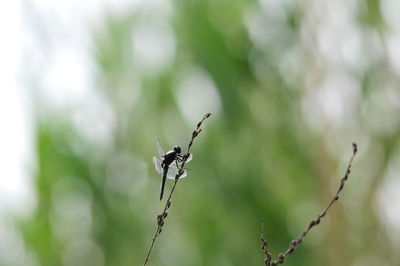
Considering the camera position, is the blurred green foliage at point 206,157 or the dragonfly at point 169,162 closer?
the dragonfly at point 169,162

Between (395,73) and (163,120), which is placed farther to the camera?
(163,120)

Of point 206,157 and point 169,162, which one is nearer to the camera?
point 169,162

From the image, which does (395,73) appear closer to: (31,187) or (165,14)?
(165,14)

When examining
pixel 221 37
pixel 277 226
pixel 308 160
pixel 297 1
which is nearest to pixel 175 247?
pixel 277 226

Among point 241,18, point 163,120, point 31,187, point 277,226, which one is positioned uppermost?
point 241,18

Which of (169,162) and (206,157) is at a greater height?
(206,157)

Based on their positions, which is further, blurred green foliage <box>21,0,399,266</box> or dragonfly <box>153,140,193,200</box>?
blurred green foliage <box>21,0,399,266</box>

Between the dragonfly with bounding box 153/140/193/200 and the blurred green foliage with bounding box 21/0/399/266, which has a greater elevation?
the blurred green foliage with bounding box 21/0/399/266

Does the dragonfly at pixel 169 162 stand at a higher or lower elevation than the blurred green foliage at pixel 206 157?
lower
